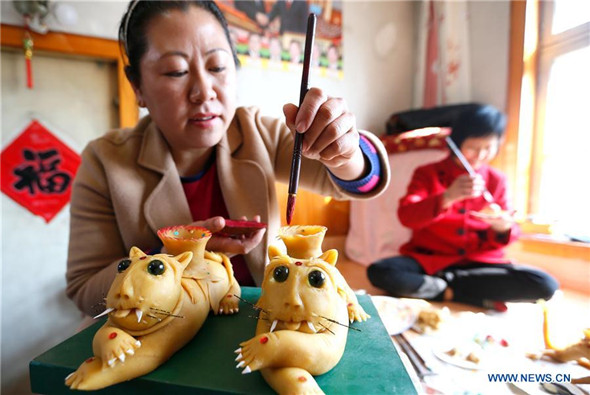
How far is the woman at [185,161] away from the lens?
0.80 m

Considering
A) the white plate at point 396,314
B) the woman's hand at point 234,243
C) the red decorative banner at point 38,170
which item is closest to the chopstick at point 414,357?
the white plate at point 396,314

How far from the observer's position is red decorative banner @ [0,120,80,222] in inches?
71.9

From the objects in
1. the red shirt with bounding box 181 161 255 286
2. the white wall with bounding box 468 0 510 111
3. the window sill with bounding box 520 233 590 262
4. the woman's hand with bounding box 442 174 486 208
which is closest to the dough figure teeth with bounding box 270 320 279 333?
the red shirt with bounding box 181 161 255 286

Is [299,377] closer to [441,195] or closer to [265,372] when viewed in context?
[265,372]

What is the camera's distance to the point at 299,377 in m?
0.42

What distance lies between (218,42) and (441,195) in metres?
1.34

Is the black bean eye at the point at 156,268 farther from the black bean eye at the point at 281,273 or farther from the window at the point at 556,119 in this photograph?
the window at the point at 556,119

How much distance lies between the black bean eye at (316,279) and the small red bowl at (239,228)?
0.22 m

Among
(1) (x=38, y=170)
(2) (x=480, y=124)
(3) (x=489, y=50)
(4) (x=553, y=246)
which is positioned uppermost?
(3) (x=489, y=50)

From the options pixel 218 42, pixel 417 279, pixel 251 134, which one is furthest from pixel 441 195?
pixel 218 42

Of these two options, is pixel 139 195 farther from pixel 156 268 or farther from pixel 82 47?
pixel 82 47

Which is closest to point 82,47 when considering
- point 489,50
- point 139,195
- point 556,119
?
point 139,195

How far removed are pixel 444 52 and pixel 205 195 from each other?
200cm

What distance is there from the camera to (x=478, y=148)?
1.73m
